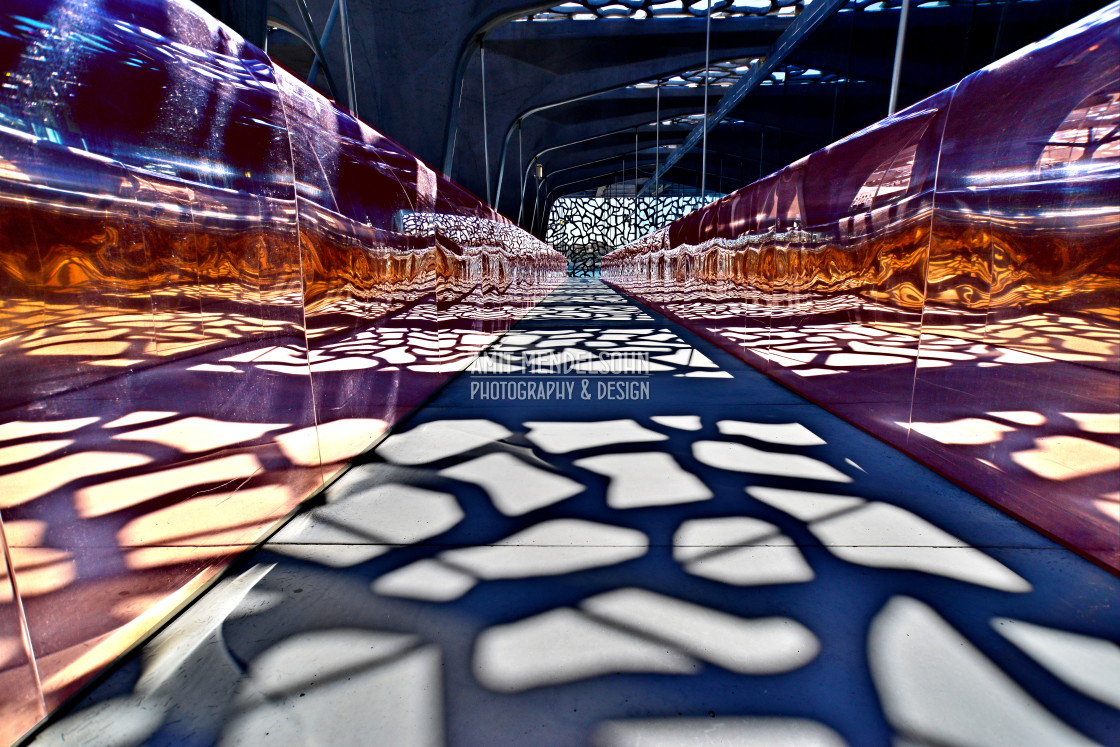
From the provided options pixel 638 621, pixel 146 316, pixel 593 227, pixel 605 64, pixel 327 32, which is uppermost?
pixel 605 64

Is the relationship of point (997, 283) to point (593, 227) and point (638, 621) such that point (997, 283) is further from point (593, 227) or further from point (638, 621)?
point (593, 227)

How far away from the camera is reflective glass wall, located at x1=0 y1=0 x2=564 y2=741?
1.16 meters

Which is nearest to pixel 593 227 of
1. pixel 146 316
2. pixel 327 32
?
pixel 327 32

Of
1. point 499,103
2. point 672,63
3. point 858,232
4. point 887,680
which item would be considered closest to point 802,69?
point 672,63

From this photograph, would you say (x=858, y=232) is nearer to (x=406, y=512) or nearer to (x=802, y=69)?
(x=406, y=512)

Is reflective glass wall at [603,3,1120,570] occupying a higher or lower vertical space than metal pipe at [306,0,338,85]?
lower

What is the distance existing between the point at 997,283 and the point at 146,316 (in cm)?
304

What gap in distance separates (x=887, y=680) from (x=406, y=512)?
1.79 m

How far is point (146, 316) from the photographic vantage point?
150cm

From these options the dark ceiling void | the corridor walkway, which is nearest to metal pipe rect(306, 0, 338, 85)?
the dark ceiling void

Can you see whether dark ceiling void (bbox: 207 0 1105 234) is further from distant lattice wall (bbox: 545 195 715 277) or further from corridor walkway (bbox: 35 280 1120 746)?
distant lattice wall (bbox: 545 195 715 277)

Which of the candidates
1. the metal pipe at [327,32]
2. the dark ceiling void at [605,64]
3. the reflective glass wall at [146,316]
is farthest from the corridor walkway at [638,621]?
the metal pipe at [327,32]

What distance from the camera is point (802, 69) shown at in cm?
1822

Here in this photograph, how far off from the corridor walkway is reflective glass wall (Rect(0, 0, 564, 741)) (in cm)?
20
